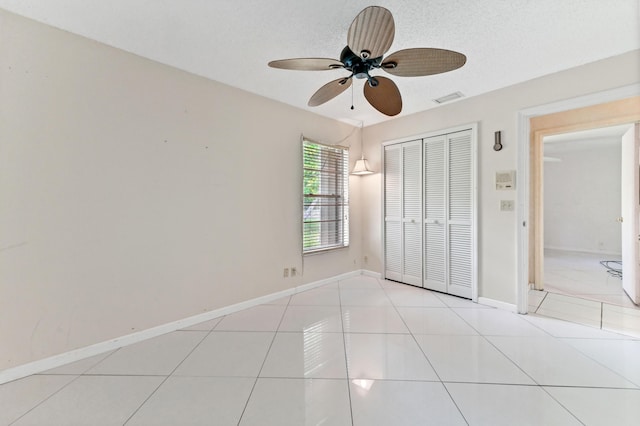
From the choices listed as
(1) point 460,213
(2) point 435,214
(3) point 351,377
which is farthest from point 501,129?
(3) point 351,377

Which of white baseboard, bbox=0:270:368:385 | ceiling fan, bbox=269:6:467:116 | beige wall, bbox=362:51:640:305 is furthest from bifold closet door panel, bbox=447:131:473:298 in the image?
white baseboard, bbox=0:270:368:385

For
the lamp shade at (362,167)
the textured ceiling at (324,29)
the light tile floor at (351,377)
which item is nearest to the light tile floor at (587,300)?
the light tile floor at (351,377)

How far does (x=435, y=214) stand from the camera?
11.9 ft

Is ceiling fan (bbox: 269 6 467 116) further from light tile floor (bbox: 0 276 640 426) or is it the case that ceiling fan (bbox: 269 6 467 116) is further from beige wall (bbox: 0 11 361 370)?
light tile floor (bbox: 0 276 640 426)

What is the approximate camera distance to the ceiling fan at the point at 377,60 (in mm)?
1461

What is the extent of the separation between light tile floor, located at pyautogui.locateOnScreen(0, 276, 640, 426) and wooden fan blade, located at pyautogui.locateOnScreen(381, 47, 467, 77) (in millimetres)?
2161

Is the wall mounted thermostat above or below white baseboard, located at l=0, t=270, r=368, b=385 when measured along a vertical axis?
above

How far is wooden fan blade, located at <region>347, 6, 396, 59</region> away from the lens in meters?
1.39

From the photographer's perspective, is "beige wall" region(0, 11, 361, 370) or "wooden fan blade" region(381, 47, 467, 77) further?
"beige wall" region(0, 11, 361, 370)

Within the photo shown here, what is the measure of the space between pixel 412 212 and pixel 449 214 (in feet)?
1.77

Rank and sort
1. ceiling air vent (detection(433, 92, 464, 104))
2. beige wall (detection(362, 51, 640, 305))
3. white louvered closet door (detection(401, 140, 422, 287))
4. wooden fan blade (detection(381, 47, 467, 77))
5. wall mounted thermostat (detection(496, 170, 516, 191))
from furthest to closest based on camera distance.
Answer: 1. white louvered closet door (detection(401, 140, 422, 287))
2. ceiling air vent (detection(433, 92, 464, 104))
3. wall mounted thermostat (detection(496, 170, 516, 191))
4. beige wall (detection(362, 51, 640, 305))
5. wooden fan blade (detection(381, 47, 467, 77))

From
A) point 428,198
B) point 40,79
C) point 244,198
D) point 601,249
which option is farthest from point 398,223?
point 601,249

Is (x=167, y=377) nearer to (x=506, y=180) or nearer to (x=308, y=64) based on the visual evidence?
(x=308, y=64)

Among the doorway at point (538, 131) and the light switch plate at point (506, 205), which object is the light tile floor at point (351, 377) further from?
the light switch plate at point (506, 205)
